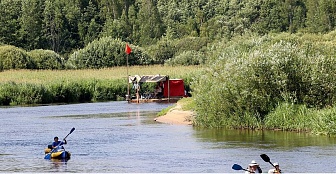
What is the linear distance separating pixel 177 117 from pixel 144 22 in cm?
9076

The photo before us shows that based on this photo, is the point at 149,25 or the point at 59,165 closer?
the point at 59,165

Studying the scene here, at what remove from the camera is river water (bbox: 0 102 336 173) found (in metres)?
28.9

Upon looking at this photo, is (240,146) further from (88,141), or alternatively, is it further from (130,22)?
(130,22)

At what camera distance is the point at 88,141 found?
3753 centimetres

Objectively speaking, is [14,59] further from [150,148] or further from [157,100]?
[150,148]

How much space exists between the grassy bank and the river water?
55.9ft

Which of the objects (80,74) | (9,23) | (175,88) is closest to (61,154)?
(175,88)

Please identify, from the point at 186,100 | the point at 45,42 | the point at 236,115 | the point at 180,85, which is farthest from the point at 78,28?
the point at 236,115

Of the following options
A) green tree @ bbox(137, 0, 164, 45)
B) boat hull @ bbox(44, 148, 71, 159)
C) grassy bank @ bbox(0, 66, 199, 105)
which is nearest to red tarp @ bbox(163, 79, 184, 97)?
grassy bank @ bbox(0, 66, 199, 105)

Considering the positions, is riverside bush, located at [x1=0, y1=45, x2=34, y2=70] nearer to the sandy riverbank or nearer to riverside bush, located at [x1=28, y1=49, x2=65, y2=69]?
riverside bush, located at [x1=28, y1=49, x2=65, y2=69]

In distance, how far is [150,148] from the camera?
34000mm

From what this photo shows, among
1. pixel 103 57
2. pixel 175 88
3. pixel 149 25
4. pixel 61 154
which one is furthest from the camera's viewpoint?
pixel 149 25

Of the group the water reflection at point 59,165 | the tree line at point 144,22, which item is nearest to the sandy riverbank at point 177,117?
the water reflection at point 59,165

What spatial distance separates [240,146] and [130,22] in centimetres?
10641
